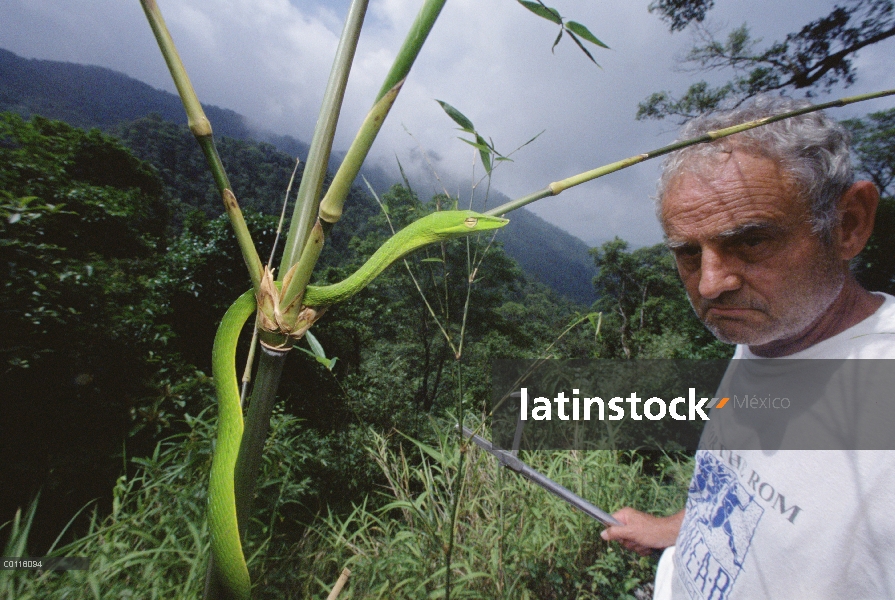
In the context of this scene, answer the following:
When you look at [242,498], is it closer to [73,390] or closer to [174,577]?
[174,577]

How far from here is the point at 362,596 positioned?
150 centimetres

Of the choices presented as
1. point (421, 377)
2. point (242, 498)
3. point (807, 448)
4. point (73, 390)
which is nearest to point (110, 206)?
point (73, 390)

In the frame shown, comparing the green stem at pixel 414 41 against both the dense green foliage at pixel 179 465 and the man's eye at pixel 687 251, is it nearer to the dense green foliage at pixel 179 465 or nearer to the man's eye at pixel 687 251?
the dense green foliage at pixel 179 465

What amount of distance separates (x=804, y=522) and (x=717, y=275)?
1.72ft

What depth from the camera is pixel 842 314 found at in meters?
0.87

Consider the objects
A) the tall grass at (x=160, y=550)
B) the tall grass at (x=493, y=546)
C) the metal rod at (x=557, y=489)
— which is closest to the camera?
the tall grass at (x=160, y=550)

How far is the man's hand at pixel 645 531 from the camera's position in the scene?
133cm

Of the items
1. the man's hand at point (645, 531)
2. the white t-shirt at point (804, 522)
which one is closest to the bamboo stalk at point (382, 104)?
the white t-shirt at point (804, 522)

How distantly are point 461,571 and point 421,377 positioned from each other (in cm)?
1166

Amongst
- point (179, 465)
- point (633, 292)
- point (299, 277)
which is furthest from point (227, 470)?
point (633, 292)

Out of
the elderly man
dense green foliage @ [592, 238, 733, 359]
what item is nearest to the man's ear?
the elderly man

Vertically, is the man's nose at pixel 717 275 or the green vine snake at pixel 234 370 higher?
the man's nose at pixel 717 275

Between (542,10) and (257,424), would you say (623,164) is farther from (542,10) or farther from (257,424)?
(257,424)

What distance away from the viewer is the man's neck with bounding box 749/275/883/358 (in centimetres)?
86
